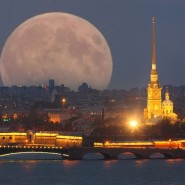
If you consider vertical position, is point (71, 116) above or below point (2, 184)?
above

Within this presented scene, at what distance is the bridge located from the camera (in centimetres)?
8194

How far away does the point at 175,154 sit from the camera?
83438 millimetres

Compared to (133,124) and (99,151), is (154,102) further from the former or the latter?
(99,151)

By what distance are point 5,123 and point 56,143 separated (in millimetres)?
35658

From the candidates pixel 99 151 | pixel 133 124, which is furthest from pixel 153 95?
pixel 99 151

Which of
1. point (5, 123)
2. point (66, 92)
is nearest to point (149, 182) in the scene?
point (5, 123)

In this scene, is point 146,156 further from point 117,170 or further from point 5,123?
point 5,123

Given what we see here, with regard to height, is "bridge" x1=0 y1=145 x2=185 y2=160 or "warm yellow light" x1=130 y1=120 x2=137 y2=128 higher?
"warm yellow light" x1=130 y1=120 x2=137 y2=128

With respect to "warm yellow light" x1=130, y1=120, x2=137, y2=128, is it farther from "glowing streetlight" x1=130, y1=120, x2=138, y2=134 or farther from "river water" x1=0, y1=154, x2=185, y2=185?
"river water" x1=0, y1=154, x2=185, y2=185

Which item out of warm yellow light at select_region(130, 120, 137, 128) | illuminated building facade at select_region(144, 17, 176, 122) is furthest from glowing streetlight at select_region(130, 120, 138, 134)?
illuminated building facade at select_region(144, 17, 176, 122)

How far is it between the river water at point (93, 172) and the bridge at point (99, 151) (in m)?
0.70

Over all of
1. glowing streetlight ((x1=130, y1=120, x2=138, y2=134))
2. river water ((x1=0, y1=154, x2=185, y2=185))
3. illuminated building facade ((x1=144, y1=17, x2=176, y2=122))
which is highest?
illuminated building facade ((x1=144, y1=17, x2=176, y2=122))

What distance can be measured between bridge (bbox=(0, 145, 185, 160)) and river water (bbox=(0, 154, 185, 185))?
2.30 feet

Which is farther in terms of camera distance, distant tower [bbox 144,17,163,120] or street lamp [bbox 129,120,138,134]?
distant tower [bbox 144,17,163,120]
